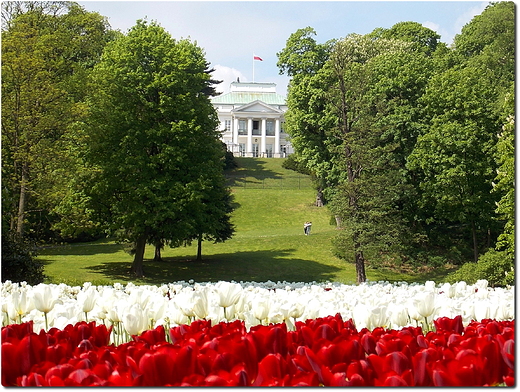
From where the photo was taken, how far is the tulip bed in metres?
2.23

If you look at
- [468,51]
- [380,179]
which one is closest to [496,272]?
[380,179]

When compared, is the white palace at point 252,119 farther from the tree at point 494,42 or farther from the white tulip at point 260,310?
the white tulip at point 260,310

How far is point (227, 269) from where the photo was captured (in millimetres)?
26078

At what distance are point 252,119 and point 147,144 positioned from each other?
198 ft

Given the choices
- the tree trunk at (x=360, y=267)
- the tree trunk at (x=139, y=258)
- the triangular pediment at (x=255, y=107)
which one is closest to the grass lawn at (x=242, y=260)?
the tree trunk at (x=139, y=258)

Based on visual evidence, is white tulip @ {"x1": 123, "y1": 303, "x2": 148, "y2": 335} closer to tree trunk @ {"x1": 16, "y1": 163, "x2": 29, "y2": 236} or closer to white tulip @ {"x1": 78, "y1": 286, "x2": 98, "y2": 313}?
white tulip @ {"x1": 78, "y1": 286, "x2": 98, "y2": 313}

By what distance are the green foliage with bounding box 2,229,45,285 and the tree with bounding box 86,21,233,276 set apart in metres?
6.85

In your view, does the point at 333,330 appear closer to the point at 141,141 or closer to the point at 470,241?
the point at 141,141

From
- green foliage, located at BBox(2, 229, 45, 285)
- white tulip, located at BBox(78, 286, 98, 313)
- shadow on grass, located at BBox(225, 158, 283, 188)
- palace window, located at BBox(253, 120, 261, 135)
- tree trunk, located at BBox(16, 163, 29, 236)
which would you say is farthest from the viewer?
palace window, located at BBox(253, 120, 261, 135)

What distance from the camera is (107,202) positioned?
898 inches

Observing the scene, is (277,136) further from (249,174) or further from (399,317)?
(399,317)

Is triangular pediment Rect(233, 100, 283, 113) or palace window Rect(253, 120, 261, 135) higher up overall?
triangular pediment Rect(233, 100, 283, 113)

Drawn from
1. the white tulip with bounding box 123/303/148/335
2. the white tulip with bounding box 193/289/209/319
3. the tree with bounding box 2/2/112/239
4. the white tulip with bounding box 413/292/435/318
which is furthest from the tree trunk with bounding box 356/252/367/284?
the white tulip with bounding box 123/303/148/335

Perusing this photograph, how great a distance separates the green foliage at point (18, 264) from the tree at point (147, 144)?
22.5 feet
